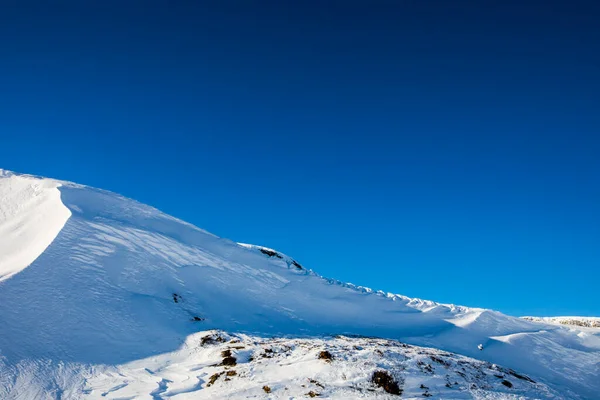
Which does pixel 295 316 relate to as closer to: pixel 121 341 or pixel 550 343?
pixel 121 341

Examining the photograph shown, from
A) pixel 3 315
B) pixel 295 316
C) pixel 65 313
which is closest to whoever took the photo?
pixel 3 315

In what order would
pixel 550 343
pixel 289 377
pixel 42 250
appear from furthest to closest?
1. pixel 550 343
2. pixel 42 250
3. pixel 289 377

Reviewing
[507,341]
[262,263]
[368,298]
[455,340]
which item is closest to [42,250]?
[262,263]

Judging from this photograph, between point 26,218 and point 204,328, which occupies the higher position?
point 26,218

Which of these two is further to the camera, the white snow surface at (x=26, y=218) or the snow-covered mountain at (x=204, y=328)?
the white snow surface at (x=26, y=218)

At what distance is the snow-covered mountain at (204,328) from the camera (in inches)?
615

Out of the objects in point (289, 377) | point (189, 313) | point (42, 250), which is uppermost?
point (42, 250)

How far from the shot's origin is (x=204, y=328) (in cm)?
2334

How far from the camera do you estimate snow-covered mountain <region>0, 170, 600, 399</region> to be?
15609mm

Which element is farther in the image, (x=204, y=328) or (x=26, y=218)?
(x=26, y=218)

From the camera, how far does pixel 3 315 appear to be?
61.2ft

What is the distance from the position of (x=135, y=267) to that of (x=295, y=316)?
1086 cm

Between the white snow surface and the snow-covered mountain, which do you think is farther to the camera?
the white snow surface

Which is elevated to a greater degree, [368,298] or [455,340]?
[368,298]
